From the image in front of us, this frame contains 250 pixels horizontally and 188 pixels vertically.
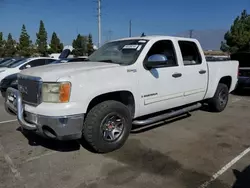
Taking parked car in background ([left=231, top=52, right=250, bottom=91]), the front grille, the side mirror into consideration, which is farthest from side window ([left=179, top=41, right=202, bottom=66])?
parked car in background ([left=231, top=52, right=250, bottom=91])

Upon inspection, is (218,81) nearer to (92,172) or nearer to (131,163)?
(131,163)

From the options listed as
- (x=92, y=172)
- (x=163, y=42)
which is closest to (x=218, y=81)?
(x=163, y=42)

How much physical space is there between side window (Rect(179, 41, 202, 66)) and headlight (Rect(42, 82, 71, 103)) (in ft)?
9.37

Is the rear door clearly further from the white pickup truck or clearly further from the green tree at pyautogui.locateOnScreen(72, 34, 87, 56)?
the green tree at pyautogui.locateOnScreen(72, 34, 87, 56)

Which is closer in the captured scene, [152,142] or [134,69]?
[134,69]

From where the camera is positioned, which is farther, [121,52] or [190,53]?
[190,53]

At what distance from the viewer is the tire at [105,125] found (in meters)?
3.85

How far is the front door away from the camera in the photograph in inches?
177

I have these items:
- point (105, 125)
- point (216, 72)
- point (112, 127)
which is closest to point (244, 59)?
point (216, 72)

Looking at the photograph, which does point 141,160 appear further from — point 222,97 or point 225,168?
point 222,97

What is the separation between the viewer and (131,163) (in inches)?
151

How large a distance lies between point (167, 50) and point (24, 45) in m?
65.7

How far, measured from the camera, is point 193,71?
A: 17.8 feet

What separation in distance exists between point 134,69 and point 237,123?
3.30m
